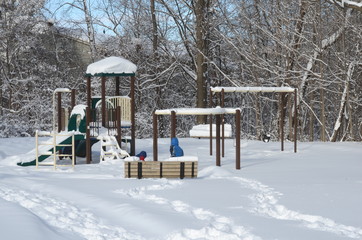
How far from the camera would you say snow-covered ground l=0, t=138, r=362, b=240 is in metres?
6.33

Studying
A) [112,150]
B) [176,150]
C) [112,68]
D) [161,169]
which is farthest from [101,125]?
[161,169]

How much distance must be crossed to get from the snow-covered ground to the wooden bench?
264 mm

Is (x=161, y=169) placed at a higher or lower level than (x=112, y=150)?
lower

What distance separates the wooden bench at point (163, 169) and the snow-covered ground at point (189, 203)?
264 mm

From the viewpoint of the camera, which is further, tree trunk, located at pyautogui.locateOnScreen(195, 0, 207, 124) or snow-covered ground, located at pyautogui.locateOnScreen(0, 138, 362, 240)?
tree trunk, located at pyautogui.locateOnScreen(195, 0, 207, 124)

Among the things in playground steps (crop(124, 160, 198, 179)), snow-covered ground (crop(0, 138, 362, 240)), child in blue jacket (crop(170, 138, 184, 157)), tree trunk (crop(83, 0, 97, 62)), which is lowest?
snow-covered ground (crop(0, 138, 362, 240))

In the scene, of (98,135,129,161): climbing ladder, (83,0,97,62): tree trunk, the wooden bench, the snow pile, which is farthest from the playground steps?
(83,0,97,62): tree trunk

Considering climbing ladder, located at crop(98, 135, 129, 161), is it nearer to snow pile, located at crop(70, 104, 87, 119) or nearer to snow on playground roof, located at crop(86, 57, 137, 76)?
snow pile, located at crop(70, 104, 87, 119)

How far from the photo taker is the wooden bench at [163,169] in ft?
36.9

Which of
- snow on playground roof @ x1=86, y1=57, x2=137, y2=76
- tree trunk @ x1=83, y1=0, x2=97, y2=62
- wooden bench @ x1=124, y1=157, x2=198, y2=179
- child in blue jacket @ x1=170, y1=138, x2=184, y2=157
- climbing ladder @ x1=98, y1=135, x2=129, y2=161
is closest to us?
wooden bench @ x1=124, y1=157, x2=198, y2=179

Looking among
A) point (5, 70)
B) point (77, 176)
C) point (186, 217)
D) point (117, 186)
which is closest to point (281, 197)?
point (186, 217)

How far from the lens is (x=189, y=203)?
8250 mm

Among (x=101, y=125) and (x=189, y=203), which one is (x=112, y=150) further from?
(x=189, y=203)

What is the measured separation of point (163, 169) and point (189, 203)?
3.13 metres
